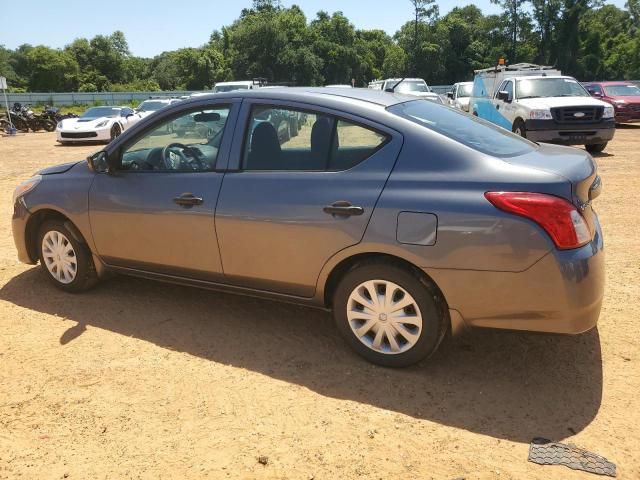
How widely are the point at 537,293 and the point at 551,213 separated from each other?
1.36ft

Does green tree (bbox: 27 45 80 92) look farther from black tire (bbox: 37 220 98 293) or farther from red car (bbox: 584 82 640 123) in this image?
black tire (bbox: 37 220 98 293)

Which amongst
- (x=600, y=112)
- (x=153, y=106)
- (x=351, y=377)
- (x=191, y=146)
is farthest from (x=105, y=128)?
(x=351, y=377)

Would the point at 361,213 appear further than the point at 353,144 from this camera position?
No

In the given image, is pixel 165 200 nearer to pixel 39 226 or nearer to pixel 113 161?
pixel 113 161

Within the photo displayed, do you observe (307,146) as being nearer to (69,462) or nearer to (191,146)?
(191,146)

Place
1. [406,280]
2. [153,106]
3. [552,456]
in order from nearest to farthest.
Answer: [552,456], [406,280], [153,106]

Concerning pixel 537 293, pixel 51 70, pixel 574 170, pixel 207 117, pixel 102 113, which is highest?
pixel 51 70

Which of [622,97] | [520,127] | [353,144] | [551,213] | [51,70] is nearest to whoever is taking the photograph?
[551,213]

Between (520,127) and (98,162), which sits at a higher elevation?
(98,162)

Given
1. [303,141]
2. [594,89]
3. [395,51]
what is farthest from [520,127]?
[395,51]

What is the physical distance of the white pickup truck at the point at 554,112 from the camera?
472 inches

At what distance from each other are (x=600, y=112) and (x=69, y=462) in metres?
12.5

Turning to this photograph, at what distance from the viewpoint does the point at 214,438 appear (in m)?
2.75

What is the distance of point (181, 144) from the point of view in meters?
4.09
